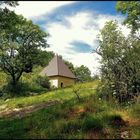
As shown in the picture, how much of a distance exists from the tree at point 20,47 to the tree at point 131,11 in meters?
13.4

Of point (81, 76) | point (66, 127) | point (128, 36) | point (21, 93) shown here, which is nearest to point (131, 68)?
point (128, 36)

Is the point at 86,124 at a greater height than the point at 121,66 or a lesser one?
lesser

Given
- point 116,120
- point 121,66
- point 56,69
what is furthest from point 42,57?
point 116,120

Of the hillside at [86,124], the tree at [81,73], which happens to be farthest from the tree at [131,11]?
the tree at [81,73]

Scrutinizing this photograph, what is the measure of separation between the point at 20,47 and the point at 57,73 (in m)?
22.0

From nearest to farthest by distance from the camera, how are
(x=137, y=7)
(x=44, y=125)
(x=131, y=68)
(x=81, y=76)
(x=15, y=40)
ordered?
(x=44, y=125) < (x=131, y=68) < (x=137, y=7) < (x=15, y=40) < (x=81, y=76)

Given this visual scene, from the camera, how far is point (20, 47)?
48594 millimetres

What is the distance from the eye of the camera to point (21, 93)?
45.0 m

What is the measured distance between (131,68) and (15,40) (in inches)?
1346

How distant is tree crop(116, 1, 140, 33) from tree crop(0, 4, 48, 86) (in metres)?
13.4

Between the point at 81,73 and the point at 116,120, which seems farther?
the point at 81,73

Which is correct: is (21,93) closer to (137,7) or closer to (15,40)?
(15,40)

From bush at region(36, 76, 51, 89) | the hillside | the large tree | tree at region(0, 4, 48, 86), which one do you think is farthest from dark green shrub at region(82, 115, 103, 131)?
bush at region(36, 76, 51, 89)

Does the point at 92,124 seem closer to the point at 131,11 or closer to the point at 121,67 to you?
the point at 121,67
